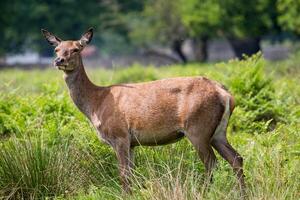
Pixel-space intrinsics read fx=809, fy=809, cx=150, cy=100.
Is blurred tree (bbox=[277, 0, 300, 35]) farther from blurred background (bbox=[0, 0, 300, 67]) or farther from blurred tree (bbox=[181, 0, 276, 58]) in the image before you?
blurred tree (bbox=[181, 0, 276, 58])

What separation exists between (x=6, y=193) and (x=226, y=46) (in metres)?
59.1

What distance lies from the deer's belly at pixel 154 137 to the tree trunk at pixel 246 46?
31.4 meters

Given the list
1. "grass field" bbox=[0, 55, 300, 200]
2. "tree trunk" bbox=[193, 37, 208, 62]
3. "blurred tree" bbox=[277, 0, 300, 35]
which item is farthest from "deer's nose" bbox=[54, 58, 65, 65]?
"tree trunk" bbox=[193, 37, 208, 62]

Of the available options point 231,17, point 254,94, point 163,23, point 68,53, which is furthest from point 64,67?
point 163,23

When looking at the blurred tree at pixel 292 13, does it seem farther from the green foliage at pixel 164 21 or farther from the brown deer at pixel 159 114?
the brown deer at pixel 159 114

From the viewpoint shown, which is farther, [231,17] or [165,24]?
[165,24]

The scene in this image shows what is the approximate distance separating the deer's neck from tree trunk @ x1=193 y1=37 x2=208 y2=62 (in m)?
35.3

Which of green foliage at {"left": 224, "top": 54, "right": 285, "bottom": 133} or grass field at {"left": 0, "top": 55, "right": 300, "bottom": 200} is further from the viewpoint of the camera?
green foliage at {"left": 224, "top": 54, "right": 285, "bottom": 133}

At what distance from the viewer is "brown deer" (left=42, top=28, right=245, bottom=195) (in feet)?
31.1

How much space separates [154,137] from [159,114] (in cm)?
28

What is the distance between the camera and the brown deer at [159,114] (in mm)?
9492

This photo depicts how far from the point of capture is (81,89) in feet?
34.3

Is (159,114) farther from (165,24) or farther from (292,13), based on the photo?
(165,24)

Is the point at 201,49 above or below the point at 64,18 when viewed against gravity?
below
